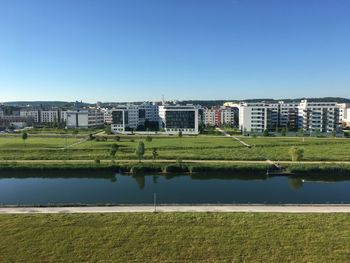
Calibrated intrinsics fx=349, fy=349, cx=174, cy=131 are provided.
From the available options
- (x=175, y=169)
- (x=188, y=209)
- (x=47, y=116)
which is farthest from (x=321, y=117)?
(x=47, y=116)

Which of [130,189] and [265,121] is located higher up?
[265,121]

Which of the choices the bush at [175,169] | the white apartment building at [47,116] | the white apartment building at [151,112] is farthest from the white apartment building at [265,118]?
the white apartment building at [47,116]

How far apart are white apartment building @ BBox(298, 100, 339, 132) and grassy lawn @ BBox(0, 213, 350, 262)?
44710 mm

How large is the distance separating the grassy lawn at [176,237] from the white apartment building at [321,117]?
44710mm

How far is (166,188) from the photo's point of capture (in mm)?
21422

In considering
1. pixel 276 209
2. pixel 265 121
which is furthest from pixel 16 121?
pixel 276 209

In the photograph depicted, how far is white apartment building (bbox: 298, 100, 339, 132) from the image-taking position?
54.7 meters

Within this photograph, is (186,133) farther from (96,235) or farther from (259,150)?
(96,235)

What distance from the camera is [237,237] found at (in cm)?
1196

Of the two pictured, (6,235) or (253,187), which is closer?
(6,235)

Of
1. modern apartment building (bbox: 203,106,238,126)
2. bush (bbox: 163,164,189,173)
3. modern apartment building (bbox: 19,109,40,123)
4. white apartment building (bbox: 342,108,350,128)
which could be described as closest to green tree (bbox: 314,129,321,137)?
white apartment building (bbox: 342,108,350,128)

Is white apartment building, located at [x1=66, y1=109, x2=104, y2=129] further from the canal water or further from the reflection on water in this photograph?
the reflection on water

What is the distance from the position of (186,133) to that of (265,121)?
13300 millimetres

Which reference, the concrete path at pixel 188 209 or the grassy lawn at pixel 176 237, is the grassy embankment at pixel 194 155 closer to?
the concrete path at pixel 188 209
